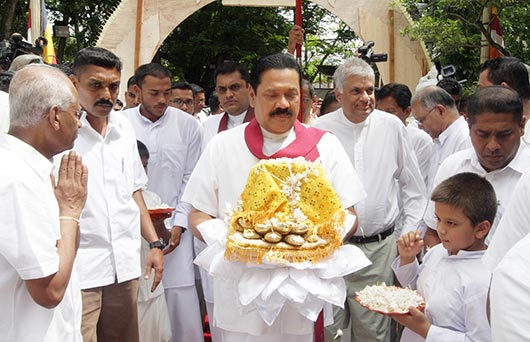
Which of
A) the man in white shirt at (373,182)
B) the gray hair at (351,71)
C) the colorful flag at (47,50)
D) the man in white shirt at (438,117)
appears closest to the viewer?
the man in white shirt at (373,182)

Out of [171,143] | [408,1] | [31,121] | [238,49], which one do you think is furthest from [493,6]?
[238,49]

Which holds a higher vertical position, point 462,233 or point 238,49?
point 238,49

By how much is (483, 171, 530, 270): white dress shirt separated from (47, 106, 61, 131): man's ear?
1717 mm

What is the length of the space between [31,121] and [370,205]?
2.59m

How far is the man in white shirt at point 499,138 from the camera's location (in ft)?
10.8

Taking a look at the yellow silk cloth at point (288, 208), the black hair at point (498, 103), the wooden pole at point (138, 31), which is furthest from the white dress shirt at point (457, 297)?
the wooden pole at point (138, 31)

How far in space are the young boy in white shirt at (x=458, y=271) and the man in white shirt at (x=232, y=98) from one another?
2494mm

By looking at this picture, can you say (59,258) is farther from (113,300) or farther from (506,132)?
(506,132)

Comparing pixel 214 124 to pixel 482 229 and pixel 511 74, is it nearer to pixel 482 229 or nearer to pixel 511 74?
pixel 511 74

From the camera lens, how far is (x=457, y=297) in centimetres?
302

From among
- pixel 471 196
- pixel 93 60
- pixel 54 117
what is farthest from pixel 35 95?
pixel 471 196

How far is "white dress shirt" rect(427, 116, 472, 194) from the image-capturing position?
5.31 metres

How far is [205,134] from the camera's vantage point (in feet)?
18.1

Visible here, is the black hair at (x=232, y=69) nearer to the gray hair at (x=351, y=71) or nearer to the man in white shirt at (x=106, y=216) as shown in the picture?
the gray hair at (x=351, y=71)
